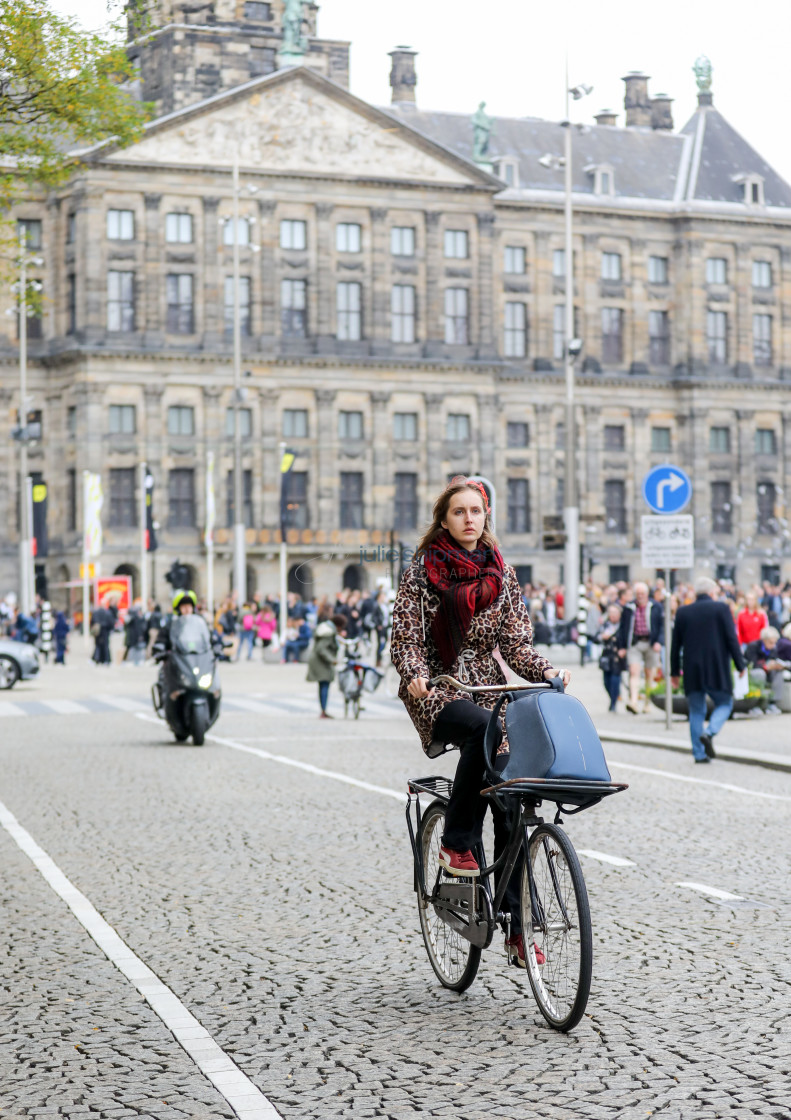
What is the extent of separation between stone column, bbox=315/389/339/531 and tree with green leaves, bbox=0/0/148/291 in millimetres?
56675

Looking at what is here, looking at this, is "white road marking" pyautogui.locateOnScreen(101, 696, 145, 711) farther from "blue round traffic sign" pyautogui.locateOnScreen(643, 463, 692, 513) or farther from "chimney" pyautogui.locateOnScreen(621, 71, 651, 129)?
"chimney" pyautogui.locateOnScreen(621, 71, 651, 129)

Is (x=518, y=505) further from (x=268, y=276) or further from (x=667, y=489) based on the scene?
(x=667, y=489)

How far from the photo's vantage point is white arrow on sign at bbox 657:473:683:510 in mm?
21328

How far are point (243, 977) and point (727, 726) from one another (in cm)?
1575

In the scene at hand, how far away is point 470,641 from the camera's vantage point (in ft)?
22.5

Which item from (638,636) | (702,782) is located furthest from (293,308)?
(702,782)

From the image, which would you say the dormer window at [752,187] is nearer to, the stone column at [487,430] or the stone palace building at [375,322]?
the stone palace building at [375,322]

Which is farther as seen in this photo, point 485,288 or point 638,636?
point 485,288

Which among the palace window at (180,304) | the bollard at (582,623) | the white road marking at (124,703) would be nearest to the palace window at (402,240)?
the palace window at (180,304)

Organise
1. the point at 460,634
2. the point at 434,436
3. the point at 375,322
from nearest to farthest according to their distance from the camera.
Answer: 1. the point at 460,634
2. the point at 375,322
3. the point at 434,436

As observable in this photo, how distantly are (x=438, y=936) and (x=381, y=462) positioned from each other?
230 ft

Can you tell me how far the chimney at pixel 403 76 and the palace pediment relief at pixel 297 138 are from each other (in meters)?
8.81

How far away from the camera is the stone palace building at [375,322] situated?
7294 centimetres

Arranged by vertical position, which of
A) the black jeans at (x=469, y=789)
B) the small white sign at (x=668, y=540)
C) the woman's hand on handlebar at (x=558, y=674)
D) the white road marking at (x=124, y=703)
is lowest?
the white road marking at (x=124, y=703)
